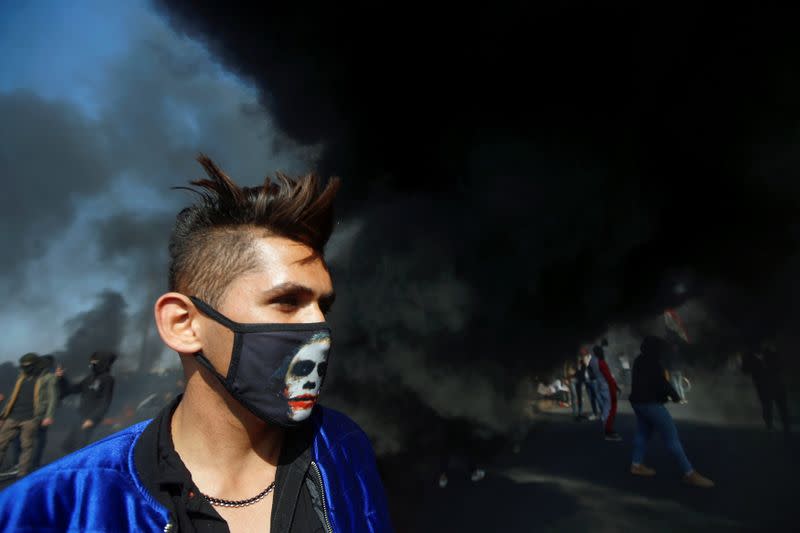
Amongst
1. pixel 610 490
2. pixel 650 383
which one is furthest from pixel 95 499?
pixel 650 383

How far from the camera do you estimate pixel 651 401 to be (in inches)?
131

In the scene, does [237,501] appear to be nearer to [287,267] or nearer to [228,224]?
[287,267]

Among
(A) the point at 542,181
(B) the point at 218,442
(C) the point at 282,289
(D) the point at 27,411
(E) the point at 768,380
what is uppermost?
(A) the point at 542,181

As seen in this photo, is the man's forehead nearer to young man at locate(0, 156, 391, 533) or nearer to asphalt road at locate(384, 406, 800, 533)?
young man at locate(0, 156, 391, 533)

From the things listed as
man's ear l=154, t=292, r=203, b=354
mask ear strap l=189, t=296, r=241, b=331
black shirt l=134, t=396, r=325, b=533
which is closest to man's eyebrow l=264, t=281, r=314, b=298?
mask ear strap l=189, t=296, r=241, b=331

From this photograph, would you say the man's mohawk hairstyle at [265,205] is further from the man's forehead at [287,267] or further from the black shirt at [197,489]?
the black shirt at [197,489]

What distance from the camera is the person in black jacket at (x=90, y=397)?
192 inches

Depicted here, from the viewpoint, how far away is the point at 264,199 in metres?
1.13

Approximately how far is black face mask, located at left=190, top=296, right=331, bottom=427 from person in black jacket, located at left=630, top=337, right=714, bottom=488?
10.7 ft

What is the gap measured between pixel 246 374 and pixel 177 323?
0.79 feet

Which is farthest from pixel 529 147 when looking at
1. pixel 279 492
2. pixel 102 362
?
pixel 102 362

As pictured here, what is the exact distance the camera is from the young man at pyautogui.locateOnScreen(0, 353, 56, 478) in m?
4.37

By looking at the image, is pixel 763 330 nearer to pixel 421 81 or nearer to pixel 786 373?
pixel 786 373

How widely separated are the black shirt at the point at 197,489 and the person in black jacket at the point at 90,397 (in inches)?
195
